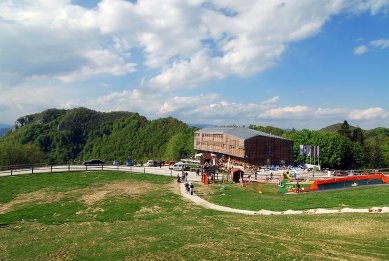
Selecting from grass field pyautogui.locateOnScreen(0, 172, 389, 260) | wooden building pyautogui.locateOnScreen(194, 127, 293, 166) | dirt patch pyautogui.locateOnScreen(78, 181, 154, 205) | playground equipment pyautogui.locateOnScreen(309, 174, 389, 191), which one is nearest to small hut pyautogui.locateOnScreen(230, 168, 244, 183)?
playground equipment pyautogui.locateOnScreen(309, 174, 389, 191)

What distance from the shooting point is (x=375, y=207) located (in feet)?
111

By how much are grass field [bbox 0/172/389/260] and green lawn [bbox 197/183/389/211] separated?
4.51 metres

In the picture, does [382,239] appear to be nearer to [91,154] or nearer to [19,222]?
[19,222]

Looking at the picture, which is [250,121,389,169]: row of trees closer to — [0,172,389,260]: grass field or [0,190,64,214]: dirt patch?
[0,172,389,260]: grass field

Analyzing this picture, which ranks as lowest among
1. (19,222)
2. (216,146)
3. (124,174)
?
(19,222)

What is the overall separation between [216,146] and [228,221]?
6831 cm

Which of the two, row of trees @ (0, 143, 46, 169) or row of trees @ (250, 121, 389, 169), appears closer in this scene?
row of trees @ (0, 143, 46, 169)

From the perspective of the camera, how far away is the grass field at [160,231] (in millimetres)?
20578

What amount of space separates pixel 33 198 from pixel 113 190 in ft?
33.3

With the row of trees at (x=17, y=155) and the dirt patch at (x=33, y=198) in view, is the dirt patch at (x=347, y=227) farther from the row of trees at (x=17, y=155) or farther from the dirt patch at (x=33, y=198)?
the row of trees at (x=17, y=155)

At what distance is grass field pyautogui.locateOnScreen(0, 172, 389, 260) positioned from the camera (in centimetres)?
2058

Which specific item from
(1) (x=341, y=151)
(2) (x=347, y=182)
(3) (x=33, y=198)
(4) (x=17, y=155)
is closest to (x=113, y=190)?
(3) (x=33, y=198)

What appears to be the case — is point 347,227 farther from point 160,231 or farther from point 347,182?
point 347,182

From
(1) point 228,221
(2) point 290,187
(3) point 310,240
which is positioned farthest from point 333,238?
(2) point 290,187
